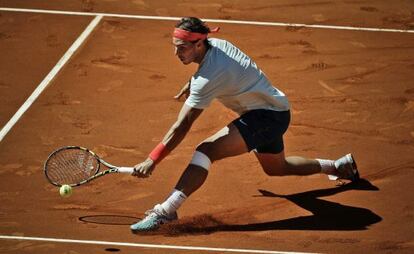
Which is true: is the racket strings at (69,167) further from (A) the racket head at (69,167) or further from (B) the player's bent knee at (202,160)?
(B) the player's bent knee at (202,160)

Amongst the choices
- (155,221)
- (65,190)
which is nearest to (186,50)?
(155,221)

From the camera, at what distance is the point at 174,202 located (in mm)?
9234

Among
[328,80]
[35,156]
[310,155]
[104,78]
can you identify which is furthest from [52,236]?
[328,80]

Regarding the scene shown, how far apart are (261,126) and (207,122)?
2.55 meters

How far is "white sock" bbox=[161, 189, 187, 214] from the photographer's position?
30.3 ft

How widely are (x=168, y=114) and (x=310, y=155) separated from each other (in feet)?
6.18

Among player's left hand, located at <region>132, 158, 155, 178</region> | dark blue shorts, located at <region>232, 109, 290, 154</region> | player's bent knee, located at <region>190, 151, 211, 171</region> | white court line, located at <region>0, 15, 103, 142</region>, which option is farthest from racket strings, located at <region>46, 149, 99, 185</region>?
white court line, located at <region>0, 15, 103, 142</region>

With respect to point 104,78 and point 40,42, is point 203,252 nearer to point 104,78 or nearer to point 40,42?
point 104,78

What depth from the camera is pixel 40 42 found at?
14.3 metres

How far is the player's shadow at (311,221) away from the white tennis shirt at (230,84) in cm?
103

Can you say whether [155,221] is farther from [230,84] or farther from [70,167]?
[230,84]

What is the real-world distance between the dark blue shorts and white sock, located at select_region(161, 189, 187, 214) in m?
0.76

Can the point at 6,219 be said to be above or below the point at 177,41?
below

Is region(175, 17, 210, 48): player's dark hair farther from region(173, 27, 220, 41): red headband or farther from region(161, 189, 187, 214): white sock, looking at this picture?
region(161, 189, 187, 214): white sock
